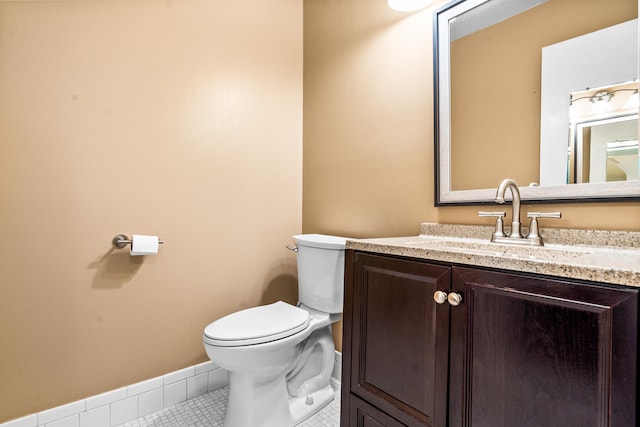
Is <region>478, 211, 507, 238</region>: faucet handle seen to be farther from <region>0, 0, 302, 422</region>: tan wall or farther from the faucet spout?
<region>0, 0, 302, 422</region>: tan wall

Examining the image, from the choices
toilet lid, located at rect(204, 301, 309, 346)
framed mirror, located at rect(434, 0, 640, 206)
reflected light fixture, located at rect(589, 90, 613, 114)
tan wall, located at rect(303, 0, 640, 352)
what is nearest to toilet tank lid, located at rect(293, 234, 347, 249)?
tan wall, located at rect(303, 0, 640, 352)

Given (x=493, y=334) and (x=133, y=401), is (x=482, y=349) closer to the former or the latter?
(x=493, y=334)

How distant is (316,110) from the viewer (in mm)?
2010

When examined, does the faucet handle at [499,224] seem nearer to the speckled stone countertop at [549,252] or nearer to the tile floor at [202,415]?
the speckled stone countertop at [549,252]

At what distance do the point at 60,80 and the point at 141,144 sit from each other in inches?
14.8

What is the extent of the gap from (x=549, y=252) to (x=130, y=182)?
1.67 m

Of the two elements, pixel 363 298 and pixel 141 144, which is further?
pixel 141 144

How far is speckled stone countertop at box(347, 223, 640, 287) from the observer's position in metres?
0.59

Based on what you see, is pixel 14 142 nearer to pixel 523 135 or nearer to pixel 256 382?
pixel 256 382

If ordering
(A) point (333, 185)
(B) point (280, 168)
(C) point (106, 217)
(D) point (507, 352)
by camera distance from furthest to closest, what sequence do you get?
1. (B) point (280, 168)
2. (A) point (333, 185)
3. (C) point (106, 217)
4. (D) point (507, 352)

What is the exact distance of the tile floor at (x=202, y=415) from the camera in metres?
1.44

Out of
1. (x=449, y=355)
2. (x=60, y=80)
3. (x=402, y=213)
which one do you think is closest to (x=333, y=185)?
(x=402, y=213)

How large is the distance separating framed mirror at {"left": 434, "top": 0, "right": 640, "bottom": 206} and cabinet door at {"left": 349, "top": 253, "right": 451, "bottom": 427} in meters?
0.54

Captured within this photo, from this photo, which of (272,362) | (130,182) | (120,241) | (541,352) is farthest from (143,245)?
(541,352)
